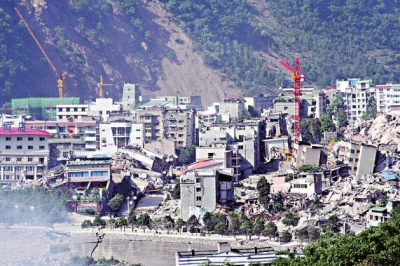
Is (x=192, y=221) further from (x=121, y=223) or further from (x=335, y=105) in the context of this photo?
(x=335, y=105)

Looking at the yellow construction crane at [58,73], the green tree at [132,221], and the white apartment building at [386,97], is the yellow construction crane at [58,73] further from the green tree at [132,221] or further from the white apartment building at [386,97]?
the green tree at [132,221]

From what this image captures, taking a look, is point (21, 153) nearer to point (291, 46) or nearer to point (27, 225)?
point (27, 225)

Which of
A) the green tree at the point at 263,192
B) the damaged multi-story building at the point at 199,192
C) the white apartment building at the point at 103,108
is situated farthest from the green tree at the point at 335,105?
the damaged multi-story building at the point at 199,192

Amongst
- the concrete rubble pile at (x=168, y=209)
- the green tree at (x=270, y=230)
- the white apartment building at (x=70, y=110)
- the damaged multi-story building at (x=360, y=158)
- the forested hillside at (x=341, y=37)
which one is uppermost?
the forested hillside at (x=341, y=37)

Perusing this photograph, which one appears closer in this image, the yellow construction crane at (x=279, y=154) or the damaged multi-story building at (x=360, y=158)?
the damaged multi-story building at (x=360, y=158)

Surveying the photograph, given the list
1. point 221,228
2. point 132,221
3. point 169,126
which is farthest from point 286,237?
point 169,126

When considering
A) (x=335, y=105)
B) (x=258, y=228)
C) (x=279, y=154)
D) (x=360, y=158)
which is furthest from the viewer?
(x=335, y=105)

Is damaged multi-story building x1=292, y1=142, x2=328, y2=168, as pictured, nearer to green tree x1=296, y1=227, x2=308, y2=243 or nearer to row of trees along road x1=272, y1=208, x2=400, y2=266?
green tree x1=296, y1=227, x2=308, y2=243

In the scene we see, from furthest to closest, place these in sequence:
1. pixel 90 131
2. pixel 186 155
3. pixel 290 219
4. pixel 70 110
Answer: pixel 70 110 < pixel 90 131 < pixel 186 155 < pixel 290 219
